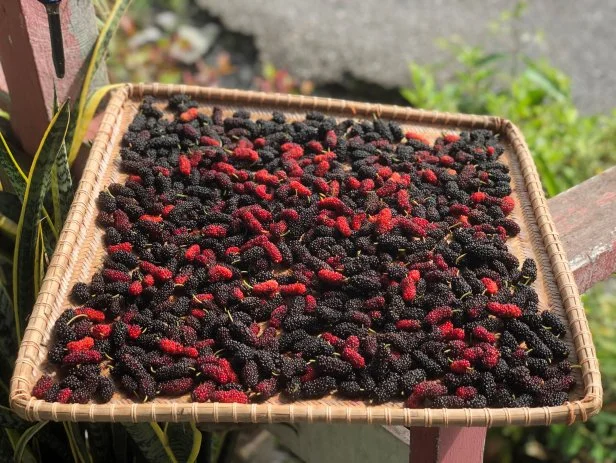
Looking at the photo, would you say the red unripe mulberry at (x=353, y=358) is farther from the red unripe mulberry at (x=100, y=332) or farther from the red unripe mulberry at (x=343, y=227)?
the red unripe mulberry at (x=100, y=332)

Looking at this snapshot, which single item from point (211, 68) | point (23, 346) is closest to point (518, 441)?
point (23, 346)

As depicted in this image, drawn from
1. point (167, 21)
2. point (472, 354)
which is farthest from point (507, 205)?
point (167, 21)

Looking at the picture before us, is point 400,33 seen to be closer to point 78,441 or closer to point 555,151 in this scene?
point 555,151

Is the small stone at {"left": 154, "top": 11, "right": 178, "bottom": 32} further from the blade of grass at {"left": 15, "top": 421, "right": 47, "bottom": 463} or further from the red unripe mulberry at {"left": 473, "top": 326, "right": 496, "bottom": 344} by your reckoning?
the red unripe mulberry at {"left": 473, "top": 326, "right": 496, "bottom": 344}

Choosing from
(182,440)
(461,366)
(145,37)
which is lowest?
(145,37)

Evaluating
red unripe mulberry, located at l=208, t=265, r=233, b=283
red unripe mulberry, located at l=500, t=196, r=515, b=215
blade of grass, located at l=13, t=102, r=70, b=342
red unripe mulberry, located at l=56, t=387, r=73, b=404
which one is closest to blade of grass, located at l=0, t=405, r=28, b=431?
blade of grass, located at l=13, t=102, r=70, b=342

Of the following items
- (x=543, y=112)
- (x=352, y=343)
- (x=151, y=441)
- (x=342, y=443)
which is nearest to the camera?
(x=352, y=343)

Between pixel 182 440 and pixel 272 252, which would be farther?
pixel 182 440

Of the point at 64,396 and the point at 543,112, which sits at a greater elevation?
the point at 64,396

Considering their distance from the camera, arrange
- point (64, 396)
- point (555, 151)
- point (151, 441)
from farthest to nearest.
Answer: point (555, 151)
point (151, 441)
point (64, 396)
